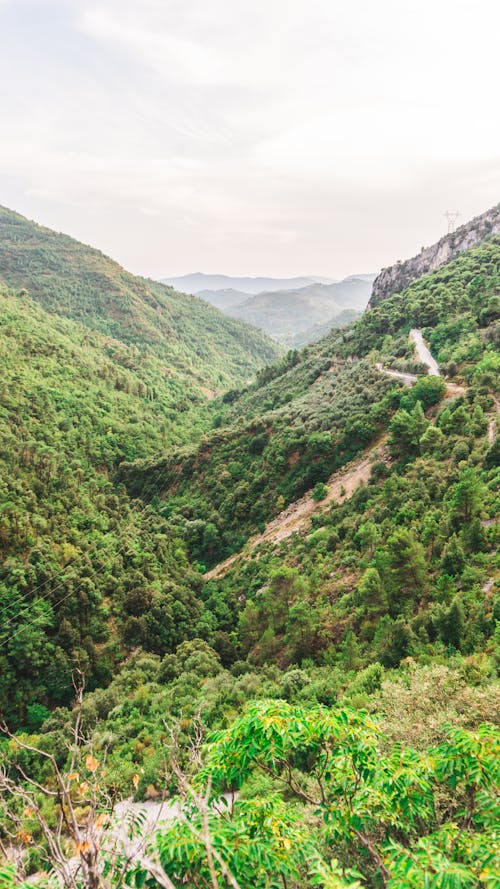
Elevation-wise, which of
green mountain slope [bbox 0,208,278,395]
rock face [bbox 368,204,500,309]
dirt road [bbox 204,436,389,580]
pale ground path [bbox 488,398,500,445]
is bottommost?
dirt road [bbox 204,436,389,580]

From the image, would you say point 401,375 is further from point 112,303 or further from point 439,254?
point 112,303

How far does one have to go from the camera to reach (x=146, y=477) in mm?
65188

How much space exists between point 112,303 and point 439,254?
353 feet

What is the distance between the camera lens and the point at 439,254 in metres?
100

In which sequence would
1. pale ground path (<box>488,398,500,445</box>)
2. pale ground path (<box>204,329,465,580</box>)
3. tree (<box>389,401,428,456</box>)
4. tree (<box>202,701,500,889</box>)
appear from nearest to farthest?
tree (<box>202,701,500,889</box>), pale ground path (<box>488,398,500,445</box>), tree (<box>389,401,428,456</box>), pale ground path (<box>204,329,465,580</box>)

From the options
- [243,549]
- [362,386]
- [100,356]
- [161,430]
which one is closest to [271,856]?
[243,549]

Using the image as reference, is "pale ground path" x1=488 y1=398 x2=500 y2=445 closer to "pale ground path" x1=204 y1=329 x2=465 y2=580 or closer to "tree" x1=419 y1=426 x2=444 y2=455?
"tree" x1=419 y1=426 x2=444 y2=455

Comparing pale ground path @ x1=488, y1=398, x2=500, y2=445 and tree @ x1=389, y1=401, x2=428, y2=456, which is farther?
tree @ x1=389, y1=401, x2=428, y2=456

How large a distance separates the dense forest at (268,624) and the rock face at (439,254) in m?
23.1

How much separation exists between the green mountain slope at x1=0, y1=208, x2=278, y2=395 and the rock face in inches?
2315

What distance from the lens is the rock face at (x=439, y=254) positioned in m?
93.6

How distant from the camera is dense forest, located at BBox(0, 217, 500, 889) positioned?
593 centimetres

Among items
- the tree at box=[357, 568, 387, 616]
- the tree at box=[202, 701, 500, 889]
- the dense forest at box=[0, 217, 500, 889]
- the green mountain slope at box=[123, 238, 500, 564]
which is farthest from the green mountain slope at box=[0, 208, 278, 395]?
the tree at box=[202, 701, 500, 889]

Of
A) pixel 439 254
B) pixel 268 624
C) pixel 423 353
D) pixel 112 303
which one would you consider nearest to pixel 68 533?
pixel 268 624
